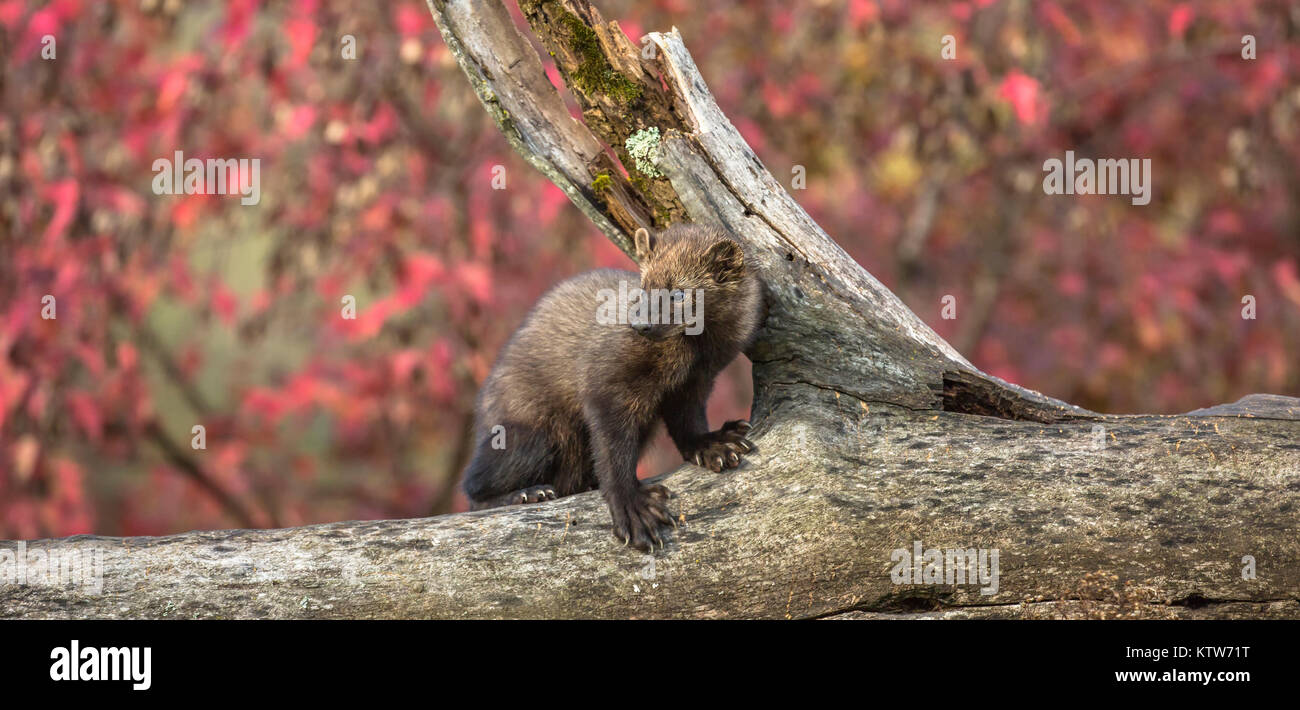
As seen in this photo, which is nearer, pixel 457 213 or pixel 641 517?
pixel 641 517

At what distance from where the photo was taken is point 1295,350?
7.52 meters

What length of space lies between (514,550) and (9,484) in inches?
181

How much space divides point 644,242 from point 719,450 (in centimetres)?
82

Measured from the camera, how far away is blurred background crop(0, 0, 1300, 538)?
6.41 m

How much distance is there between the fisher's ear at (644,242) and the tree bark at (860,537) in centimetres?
76

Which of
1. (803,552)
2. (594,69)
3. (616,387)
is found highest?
(594,69)

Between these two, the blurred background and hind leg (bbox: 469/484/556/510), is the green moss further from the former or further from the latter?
the blurred background

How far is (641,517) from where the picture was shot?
3.71 meters

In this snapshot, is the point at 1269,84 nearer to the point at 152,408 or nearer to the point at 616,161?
the point at 616,161

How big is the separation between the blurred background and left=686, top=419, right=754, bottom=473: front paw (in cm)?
146

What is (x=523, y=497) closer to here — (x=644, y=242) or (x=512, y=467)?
(x=512, y=467)

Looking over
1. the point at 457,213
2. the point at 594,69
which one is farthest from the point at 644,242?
the point at 457,213

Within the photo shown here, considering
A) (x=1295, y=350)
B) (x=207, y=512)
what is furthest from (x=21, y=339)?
(x=1295, y=350)

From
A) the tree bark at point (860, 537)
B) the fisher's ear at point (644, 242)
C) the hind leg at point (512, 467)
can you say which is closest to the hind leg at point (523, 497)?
the hind leg at point (512, 467)
